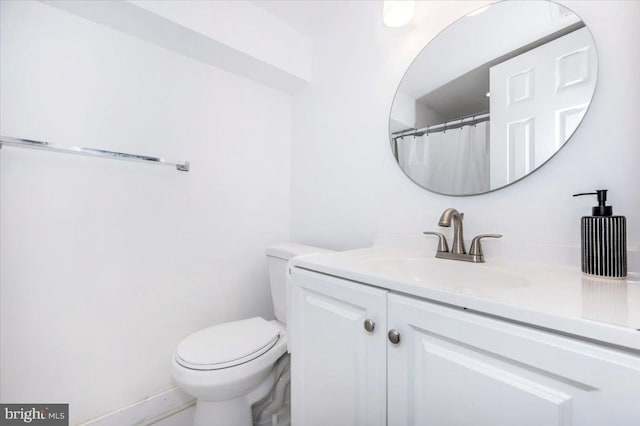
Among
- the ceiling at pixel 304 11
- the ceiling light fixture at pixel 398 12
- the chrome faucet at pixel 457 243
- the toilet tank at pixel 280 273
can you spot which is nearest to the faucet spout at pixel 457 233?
the chrome faucet at pixel 457 243

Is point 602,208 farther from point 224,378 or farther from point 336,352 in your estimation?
point 224,378

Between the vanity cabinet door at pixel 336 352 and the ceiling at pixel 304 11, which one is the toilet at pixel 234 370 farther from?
the ceiling at pixel 304 11

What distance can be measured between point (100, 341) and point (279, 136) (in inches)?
56.0

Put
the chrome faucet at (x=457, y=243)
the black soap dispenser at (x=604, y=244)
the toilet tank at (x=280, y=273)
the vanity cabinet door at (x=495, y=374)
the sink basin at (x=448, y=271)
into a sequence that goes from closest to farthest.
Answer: the vanity cabinet door at (x=495, y=374) → the black soap dispenser at (x=604, y=244) → the sink basin at (x=448, y=271) → the chrome faucet at (x=457, y=243) → the toilet tank at (x=280, y=273)

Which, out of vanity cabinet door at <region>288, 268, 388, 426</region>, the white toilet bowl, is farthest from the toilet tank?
vanity cabinet door at <region>288, 268, 388, 426</region>

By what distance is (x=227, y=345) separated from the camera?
111 centimetres

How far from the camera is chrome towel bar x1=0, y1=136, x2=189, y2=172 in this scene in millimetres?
934

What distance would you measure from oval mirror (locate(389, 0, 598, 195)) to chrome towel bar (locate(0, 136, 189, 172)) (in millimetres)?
1070

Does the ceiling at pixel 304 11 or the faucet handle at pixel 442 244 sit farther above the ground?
the ceiling at pixel 304 11

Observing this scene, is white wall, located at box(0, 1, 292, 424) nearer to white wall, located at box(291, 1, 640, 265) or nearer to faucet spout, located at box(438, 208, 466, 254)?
white wall, located at box(291, 1, 640, 265)

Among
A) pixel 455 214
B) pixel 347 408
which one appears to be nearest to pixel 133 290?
pixel 347 408

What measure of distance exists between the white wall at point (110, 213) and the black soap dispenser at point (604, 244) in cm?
146

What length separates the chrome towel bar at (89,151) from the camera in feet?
3.06

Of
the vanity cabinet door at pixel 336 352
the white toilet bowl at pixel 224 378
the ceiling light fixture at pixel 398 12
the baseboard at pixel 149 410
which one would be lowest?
the baseboard at pixel 149 410
